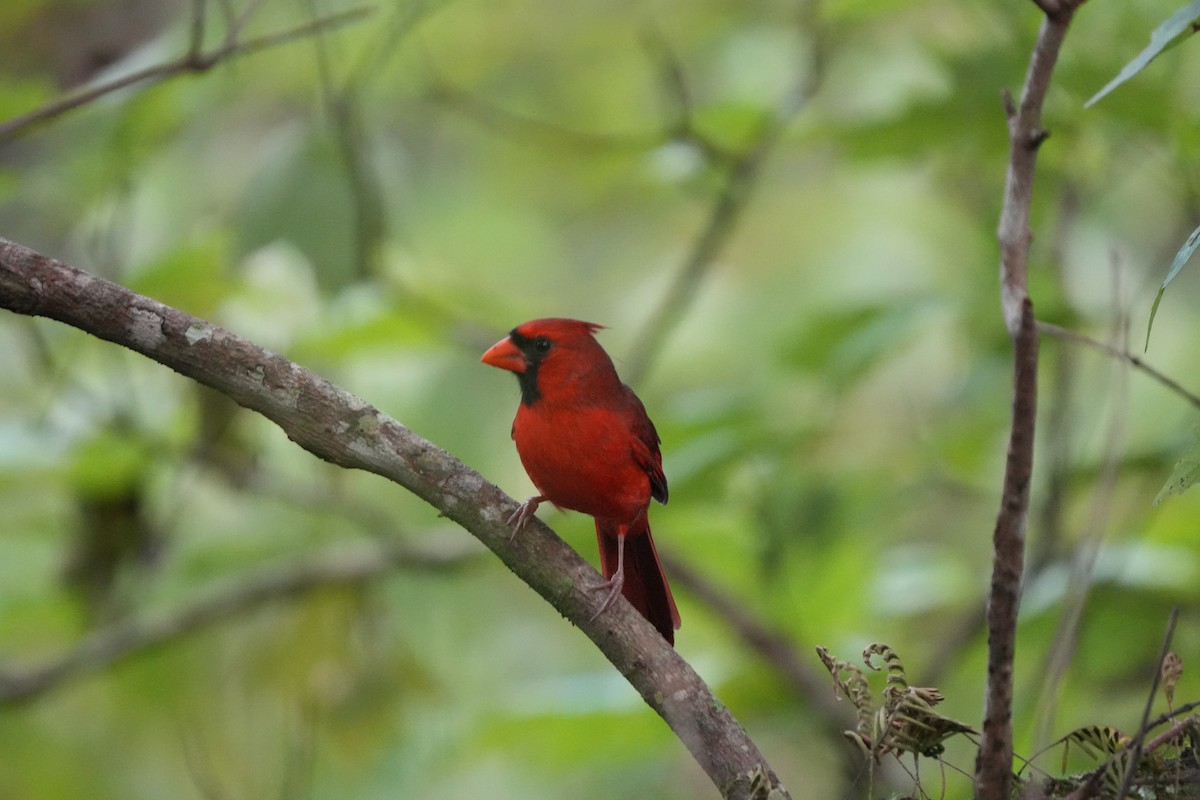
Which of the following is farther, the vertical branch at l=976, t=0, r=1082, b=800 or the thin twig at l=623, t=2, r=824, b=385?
the thin twig at l=623, t=2, r=824, b=385

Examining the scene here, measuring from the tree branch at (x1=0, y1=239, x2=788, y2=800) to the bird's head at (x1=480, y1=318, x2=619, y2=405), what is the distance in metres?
0.81

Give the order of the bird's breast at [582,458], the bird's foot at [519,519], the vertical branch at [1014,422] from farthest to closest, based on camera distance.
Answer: the bird's breast at [582,458] < the bird's foot at [519,519] < the vertical branch at [1014,422]

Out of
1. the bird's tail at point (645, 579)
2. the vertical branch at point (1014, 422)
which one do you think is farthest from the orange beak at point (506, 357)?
the vertical branch at point (1014, 422)

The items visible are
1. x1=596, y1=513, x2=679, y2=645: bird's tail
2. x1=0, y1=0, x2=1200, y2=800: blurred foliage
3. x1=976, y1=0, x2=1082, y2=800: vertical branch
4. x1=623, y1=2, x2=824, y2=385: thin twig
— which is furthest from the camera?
x1=623, y1=2, x2=824, y2=385: thin twig

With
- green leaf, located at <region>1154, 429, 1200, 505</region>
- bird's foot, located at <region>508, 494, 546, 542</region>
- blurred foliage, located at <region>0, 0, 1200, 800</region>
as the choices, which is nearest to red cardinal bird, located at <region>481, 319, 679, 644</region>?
blurred foliage, located at <region>0, 0, 1200, 800</region>

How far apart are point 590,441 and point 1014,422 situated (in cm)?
131

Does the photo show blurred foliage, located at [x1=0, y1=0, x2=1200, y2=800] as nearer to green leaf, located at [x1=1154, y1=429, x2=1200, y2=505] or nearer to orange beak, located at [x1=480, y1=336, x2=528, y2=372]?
green leaf, located at [x1=1154, y1=429, x2=1200, y2=505]

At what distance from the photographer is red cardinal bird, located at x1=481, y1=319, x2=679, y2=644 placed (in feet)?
7.94

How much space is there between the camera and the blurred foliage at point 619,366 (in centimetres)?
287

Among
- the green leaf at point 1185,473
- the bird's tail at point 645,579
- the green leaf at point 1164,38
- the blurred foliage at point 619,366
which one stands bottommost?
the green leaf at point 1185,473

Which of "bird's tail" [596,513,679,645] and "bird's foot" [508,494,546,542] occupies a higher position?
"bird's tail" [596,513,679,645]

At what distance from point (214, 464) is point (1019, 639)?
7.57 feet

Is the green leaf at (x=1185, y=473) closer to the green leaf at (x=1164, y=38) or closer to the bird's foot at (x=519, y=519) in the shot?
the green leaf at (x=1164, y=38)

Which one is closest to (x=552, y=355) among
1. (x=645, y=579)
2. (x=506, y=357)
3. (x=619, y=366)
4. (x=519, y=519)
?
(x=506, y=357)
